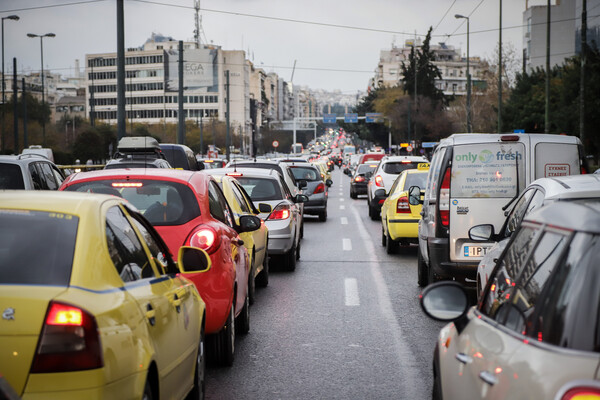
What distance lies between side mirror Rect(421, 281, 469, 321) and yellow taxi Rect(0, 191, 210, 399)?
122cm

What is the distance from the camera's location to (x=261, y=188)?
15.1 meters

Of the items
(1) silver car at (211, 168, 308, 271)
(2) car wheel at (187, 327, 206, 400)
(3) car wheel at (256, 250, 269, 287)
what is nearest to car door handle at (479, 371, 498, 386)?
(2) car wheel at (187, 327, 206, 400)

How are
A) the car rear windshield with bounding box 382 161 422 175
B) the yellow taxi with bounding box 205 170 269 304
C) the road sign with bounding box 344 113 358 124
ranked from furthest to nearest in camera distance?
1. the road sign with bounding box 344 113 358 124
2. the car rear windshield with bounding box 382 161 422 175
3. the yellow taxi with bounding box 205 170 269 304

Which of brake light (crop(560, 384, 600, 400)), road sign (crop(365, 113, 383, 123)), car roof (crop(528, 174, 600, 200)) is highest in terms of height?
road sign (crop(365, 113, 383, 123))

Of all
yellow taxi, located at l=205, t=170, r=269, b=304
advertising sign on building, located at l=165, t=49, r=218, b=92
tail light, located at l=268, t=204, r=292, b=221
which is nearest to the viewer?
yellow taxi, located at l=205, t=170, r=269, b=304

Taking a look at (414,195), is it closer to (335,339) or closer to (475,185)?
(475,185)

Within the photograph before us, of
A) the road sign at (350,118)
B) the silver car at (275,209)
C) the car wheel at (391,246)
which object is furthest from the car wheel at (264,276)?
the road sign at (350,118)

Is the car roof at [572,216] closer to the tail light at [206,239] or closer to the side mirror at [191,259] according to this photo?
the side mirror at [191,259]

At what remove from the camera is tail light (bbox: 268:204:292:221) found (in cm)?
1421

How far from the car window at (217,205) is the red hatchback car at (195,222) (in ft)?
0.08

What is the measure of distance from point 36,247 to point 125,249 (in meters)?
0.57

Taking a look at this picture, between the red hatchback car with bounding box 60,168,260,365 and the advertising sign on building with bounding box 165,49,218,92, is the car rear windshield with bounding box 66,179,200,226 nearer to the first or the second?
the red hatchback car with bounding box 60,168,260,365

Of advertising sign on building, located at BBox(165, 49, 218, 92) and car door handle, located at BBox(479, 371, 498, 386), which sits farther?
advertising sign on building, located at BBox(165, 49, 218, 92)

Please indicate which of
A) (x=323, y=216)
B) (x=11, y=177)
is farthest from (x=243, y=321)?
(x=323, y=216)
